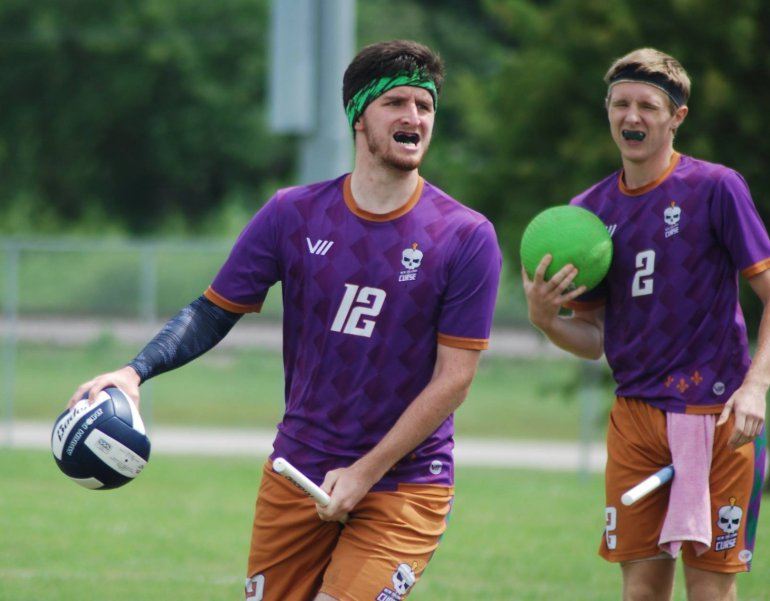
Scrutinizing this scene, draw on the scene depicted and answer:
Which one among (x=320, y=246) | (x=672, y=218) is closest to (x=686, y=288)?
(x=672, y=218)

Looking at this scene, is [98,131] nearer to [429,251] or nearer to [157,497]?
[157,497]

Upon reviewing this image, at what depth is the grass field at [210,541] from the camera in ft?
26.8

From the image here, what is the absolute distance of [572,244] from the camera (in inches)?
204

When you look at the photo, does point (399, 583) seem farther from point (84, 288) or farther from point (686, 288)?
point (84, 288)

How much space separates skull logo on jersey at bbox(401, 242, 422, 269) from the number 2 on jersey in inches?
47.6

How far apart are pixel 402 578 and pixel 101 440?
1119 mm

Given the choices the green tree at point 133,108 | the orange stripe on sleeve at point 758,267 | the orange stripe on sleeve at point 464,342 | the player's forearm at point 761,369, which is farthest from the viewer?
the green tree at point 133,108

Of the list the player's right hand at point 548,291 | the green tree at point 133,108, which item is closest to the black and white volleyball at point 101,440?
the player's right hand at point 548,291

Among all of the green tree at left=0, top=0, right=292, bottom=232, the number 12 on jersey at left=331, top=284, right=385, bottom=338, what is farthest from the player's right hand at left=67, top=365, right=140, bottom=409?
the green tree at left=0, top=0, right=292, bottom=232

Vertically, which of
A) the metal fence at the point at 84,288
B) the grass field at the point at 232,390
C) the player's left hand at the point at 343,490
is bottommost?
the grass field at the point at 232,390

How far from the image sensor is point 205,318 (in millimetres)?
4773

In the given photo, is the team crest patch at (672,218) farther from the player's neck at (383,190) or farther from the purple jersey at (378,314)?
the player's neck at (383,190)

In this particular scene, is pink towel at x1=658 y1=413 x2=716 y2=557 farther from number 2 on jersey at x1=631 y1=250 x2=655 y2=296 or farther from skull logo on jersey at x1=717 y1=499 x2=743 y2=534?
number 2 on jersey at x1=631 y1=250 x2=655 y2=296

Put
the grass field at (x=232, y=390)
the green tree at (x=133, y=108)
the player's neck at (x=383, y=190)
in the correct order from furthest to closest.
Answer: the green tree at (x=133, y=108)
the grass field at (x=232, y=390)
the player's neck at (x=383, y=190)
